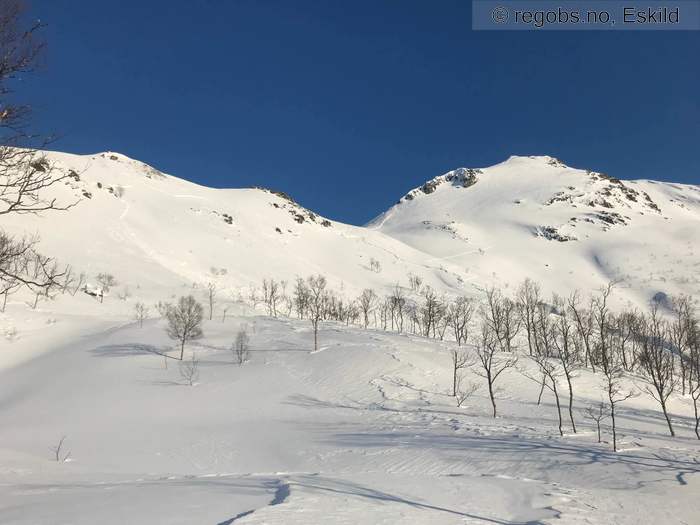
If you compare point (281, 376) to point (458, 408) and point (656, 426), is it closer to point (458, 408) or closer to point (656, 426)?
point (458, 408)

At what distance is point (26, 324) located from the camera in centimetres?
4894

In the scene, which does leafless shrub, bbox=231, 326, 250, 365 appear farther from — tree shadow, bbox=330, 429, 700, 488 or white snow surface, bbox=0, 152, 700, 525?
tree shadow, bbox=330, 429, 700, 488

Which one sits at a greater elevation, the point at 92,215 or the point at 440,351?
the point at 92,215

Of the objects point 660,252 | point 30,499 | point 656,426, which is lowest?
point 656,426

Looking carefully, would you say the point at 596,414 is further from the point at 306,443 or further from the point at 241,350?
the point at 241,350

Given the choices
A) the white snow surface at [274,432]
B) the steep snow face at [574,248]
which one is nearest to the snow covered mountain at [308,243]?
the steep snow face at [574,248]

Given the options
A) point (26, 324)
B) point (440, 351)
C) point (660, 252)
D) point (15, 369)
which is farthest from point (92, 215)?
point (660, 252)

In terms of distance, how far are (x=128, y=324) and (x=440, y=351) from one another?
124 feet

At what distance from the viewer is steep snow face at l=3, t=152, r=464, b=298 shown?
300 feet

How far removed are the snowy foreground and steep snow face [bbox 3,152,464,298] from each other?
43149 millimetres

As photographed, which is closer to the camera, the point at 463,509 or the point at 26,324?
the point at 463,509

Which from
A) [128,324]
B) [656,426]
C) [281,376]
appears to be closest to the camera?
[656,426]

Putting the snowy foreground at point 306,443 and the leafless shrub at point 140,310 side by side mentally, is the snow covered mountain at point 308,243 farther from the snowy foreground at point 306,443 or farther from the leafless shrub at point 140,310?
the snowy foreground at point 306,443

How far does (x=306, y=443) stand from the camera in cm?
2088
